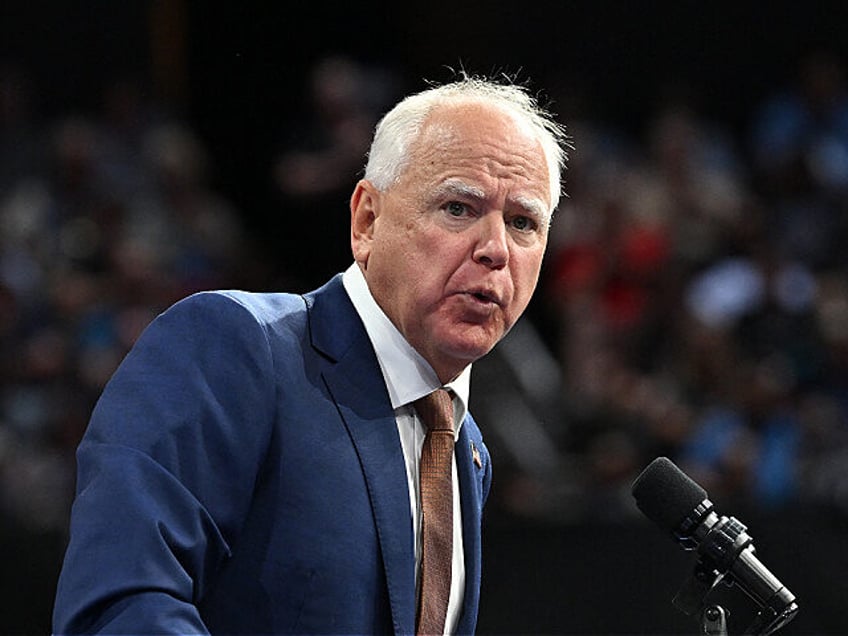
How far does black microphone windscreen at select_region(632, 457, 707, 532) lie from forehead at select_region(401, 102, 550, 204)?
475 millimetres

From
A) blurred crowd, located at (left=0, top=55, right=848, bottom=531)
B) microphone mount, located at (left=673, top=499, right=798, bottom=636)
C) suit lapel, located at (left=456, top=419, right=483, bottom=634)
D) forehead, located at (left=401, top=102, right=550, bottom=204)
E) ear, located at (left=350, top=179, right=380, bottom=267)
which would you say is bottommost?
blurred crowd, located at (left=0, top=55, right=848, bottom=531)

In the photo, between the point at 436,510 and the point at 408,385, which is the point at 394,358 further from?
the point at 436,510

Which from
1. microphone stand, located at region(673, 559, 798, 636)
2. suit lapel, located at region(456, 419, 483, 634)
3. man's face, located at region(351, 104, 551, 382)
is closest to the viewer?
microphone stand, located at region(673, 559, 798, 636)

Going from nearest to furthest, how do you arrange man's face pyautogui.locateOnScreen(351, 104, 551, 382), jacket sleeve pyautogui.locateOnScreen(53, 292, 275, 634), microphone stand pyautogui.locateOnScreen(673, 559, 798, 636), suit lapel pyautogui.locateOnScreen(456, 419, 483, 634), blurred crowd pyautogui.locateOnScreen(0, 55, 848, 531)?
jacket sleeve pyautogui.locateOnScreen(53, 292, 275, 634) → microphone stand pyautogui.locateOnScreen(673, 559, 798, 636) → man's face pyautogui.locateOnScreen(351, 104, 551, 382) → suit lapel pyautogui.locateOnScreen(456, 419, 483, 634) → blurred crowd pyautogui.locateOnScreen(0, 55, 848, 531)

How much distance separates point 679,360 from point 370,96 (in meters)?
2.12

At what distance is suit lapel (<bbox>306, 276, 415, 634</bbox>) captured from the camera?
2037mm

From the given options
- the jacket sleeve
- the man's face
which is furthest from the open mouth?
the jacket sleeve

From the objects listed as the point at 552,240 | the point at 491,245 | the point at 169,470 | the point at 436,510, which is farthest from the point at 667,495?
the point at 552,240

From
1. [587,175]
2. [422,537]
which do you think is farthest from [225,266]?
[422,537]

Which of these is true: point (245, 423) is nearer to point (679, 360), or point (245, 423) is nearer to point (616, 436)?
point (616, 436)

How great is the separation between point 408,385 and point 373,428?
0.12 m

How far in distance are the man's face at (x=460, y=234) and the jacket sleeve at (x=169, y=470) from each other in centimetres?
28

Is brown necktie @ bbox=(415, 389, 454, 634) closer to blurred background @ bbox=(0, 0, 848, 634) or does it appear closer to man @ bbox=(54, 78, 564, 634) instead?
man @ bbox=(54, 78, 564, 634)

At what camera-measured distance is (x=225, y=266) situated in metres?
7.09
